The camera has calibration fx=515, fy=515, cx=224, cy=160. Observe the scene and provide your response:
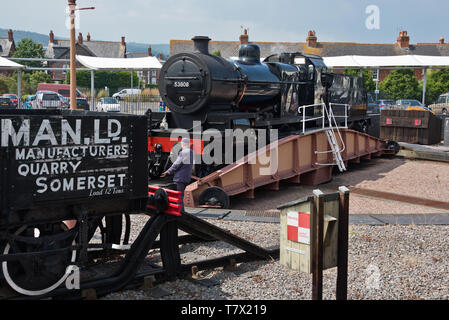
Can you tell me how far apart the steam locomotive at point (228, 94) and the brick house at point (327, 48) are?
1822 inches

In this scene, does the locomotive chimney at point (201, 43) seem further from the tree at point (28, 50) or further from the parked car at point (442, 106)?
the tree at point (28, 50)

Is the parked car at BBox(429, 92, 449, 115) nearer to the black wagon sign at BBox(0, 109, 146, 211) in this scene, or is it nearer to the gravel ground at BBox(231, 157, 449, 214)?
the gravel ground at BBox(231, 157, 449, 214)

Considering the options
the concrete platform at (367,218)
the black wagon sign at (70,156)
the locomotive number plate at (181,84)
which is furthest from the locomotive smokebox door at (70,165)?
the locomotive number plate at (181,84)

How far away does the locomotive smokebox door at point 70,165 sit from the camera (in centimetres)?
449

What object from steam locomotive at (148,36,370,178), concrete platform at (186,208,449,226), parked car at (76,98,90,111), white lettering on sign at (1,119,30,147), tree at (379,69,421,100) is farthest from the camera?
tree at (379,69,421,100)

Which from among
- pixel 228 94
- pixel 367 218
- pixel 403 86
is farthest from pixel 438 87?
pixel 367 218

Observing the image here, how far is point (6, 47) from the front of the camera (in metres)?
85.7

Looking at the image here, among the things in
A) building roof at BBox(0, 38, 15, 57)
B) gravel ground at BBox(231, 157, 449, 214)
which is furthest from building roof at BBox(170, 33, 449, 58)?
gravel ground at BBox(231, 157, 449, 214)

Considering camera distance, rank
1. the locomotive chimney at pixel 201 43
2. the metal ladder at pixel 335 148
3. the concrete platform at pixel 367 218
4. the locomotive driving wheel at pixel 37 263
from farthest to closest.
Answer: the metal ladder at pixel 335 148 < the locomotive chimney at pixel 201 43 < the concrete platform at pixel 367 218 < the locomotive driving wheel at pixel 37 263

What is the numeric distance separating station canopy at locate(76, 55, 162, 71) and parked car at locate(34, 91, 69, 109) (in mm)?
2946

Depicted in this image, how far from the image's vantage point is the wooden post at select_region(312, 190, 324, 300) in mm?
4504

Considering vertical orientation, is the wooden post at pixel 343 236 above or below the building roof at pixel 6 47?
below

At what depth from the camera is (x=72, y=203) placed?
486cm
